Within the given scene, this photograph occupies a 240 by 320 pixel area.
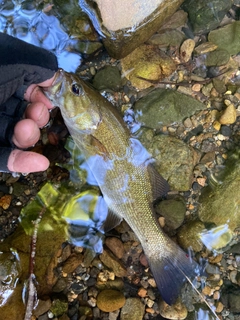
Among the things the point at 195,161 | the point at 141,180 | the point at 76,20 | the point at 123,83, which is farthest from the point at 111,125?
the point at 76,20

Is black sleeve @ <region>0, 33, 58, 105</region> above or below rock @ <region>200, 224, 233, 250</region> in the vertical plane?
above

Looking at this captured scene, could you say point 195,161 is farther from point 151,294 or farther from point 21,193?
point 21,193

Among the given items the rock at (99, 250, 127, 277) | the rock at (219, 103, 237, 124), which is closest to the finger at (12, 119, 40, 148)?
the rock at (99, 250, 127, 277)

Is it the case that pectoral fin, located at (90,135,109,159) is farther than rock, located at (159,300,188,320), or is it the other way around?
rock, located at (159,300,188,320)

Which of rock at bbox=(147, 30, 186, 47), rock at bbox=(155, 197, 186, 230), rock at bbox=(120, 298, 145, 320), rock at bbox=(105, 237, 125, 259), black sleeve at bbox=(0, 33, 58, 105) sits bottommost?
rock at bbox=(120, 298, 145, 320)

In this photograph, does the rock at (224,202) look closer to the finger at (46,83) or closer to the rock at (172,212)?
the rock at (172,212)

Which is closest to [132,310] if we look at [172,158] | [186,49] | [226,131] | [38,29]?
[172,158]

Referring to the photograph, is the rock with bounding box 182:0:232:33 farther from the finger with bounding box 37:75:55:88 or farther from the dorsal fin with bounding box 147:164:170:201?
the finger with bounding box 37:75:55:88
